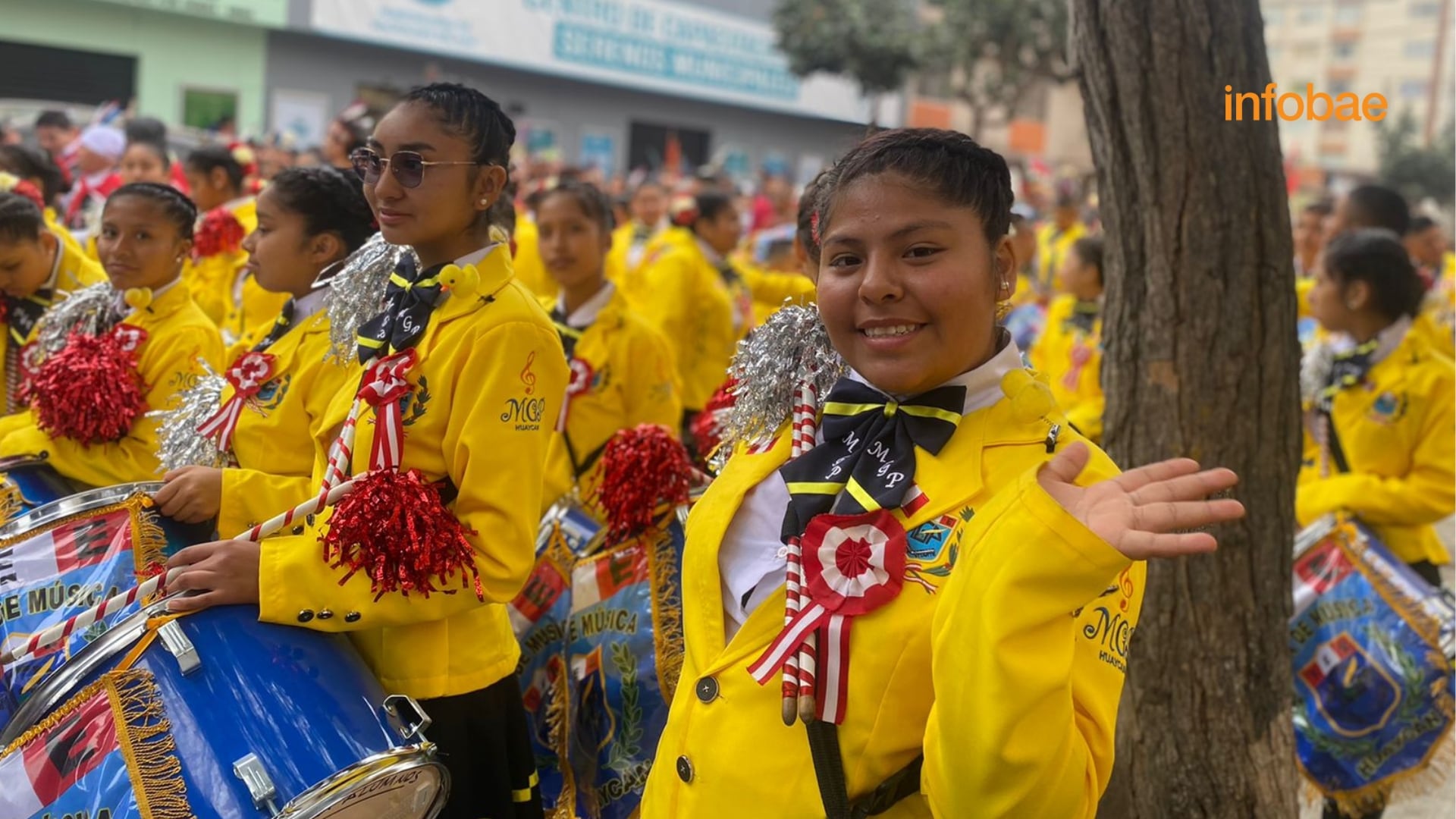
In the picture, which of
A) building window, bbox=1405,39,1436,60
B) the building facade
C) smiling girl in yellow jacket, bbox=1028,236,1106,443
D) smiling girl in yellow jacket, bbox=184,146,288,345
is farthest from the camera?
building window, bbox=1405,39,1436,60

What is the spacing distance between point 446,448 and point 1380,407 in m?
3.33

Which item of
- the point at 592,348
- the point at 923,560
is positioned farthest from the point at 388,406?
the point at 592,348

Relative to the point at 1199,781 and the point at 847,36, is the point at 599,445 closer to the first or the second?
the point at 1199,781

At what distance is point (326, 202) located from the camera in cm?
349

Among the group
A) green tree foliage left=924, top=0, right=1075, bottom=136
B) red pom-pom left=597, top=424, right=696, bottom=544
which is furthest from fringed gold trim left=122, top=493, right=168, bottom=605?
green tree foliage left=924, top=0, right=1075, bottom=136

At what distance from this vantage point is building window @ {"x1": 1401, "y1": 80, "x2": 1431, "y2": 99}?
56.4 meters

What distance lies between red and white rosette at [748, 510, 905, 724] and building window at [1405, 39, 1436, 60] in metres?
66.7

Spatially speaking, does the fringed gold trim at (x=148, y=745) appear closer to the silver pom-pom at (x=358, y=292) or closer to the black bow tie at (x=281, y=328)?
the silver pom-pom at (x=358, y=292)

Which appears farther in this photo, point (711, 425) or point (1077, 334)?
point (1077, 334)

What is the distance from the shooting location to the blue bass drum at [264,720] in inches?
86.8

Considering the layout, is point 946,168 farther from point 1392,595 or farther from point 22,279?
point 22,279

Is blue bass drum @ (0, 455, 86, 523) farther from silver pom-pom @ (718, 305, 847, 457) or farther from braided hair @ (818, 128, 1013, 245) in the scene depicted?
braided hair @ (818, 128, 1013, 245)

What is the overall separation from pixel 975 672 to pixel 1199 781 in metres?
2.10

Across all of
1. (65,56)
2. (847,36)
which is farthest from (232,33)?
(847,36)
